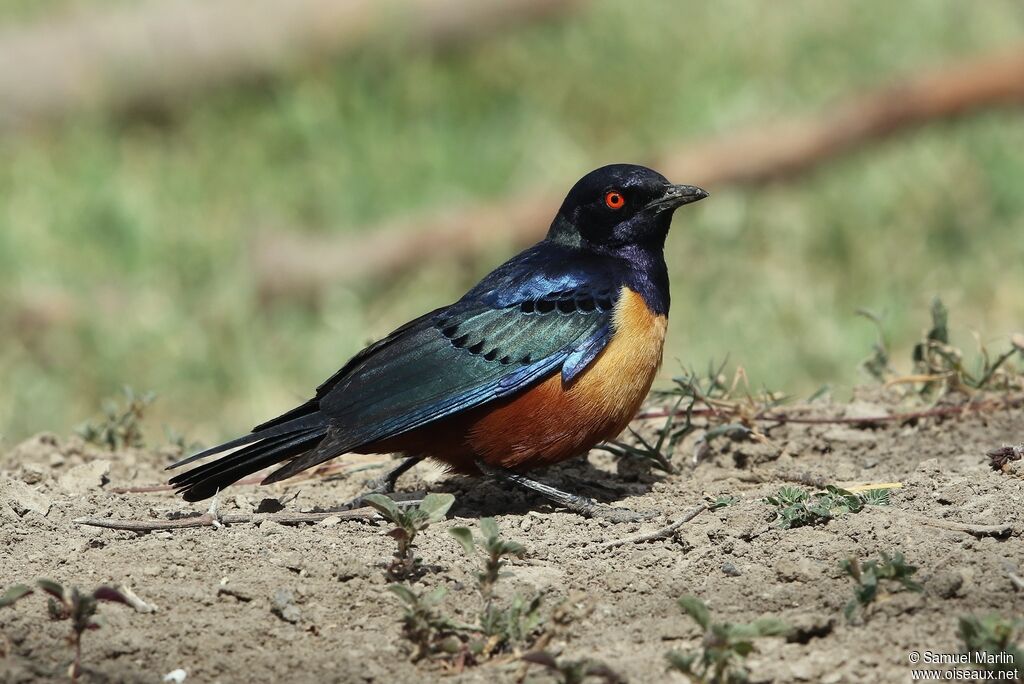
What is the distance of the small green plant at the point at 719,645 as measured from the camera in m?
2.95

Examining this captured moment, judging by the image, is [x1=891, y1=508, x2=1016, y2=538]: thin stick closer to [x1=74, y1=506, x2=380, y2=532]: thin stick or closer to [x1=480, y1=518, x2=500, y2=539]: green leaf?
[x1=480, y1=518, x2=500, y2=539]: green leaf

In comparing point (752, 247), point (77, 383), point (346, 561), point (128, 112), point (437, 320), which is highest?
point (128, 112)

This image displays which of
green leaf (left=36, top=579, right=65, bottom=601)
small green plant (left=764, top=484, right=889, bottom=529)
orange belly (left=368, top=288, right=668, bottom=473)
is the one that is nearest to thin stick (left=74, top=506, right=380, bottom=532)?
orange belly (left=368, top=288, right=668, bottom=473)

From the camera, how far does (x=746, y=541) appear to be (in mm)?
3920

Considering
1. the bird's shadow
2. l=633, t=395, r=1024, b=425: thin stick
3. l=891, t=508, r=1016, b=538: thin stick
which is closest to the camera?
l=891, t=508, r=1016, b=538: thin stick

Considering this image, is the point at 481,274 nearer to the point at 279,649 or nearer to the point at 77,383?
the point at 77,383

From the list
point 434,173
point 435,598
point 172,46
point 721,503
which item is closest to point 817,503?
point 721,503

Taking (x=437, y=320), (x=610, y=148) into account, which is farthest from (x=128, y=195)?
(x=437, y=320)

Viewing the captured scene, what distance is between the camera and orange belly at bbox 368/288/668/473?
443 cm

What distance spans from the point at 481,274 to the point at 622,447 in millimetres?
4091

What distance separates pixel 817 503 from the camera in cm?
401

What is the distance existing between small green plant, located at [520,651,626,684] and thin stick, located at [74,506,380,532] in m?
1.30

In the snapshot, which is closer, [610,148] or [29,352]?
[29,352]

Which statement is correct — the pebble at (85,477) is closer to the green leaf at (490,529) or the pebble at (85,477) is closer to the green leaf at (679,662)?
the green leaf at (490,529)
